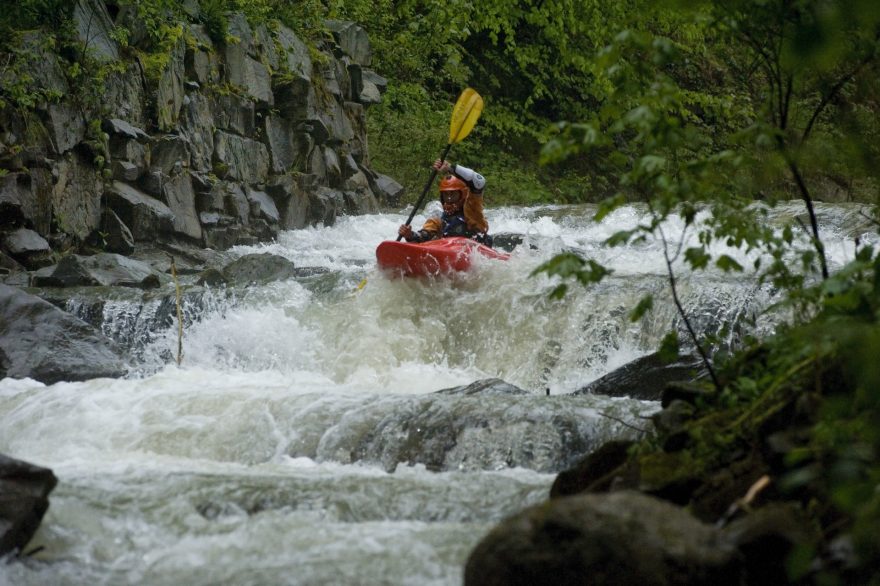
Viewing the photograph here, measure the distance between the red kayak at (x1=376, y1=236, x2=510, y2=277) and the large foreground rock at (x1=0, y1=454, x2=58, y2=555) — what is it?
4.93 meters

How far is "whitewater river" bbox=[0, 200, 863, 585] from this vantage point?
10.7ft

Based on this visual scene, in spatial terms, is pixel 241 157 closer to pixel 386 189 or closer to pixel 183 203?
pixel 183 203

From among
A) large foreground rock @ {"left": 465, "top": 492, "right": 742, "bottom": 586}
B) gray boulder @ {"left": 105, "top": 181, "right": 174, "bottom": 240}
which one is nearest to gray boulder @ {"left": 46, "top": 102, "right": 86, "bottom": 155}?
gray boulder @ {"left": 105, "top": 181, "right": 174, "bottom": 240}

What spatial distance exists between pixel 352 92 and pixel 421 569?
12.2 meters

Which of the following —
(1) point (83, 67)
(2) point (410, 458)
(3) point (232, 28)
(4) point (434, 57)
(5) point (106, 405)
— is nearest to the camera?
(2) point (410, 458)

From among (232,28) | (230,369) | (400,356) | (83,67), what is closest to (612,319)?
(400,356)

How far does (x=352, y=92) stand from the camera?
1452 centimetres

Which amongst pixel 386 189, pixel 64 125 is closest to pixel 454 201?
pixel 64 125

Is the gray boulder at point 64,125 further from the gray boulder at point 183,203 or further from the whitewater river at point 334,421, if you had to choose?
the whitewater river at point 334,421

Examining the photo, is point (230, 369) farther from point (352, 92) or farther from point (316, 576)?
point (352, 92)

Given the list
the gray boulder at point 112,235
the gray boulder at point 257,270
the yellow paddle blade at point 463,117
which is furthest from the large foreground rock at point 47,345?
the yellow paddle blade at point 463,117

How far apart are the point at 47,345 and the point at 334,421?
2.65 m

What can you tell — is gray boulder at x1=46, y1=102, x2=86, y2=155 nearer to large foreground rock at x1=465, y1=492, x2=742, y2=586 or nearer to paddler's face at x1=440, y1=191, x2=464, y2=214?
paddler's face at x1=440, y1=191, x2=464, y2=214

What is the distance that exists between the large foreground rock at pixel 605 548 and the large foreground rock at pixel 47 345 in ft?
15.7
